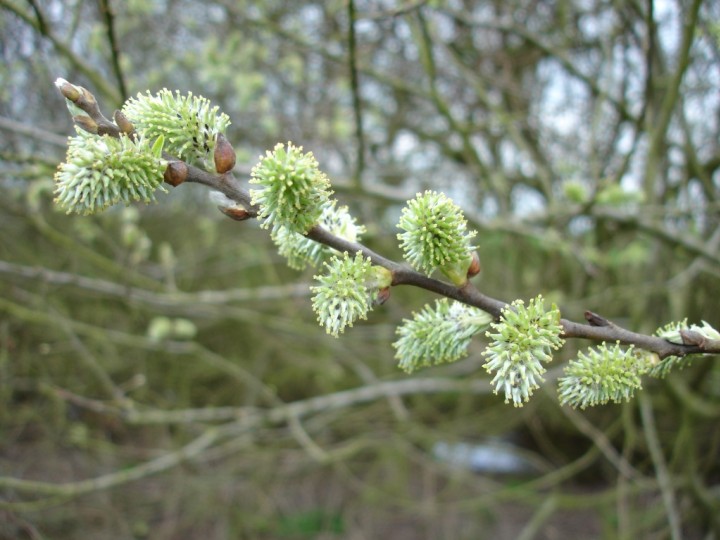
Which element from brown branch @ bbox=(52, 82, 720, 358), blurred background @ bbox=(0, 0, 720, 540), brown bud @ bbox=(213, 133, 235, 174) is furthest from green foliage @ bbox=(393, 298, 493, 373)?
blurred background @ bbox=(0, 0, 720, 540)

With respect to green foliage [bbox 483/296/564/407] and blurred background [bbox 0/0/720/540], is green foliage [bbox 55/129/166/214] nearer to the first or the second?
green foliage [bbox 483/296/564/407]

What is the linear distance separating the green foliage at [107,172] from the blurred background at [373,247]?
126 cm

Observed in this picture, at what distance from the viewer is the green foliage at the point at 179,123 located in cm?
97

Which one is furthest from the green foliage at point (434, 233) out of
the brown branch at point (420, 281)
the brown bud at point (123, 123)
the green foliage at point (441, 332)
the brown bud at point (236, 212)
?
the brown bud at point (123, 123)

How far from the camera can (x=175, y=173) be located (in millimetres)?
939

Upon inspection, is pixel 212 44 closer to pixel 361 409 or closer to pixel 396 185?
pixel 396 185

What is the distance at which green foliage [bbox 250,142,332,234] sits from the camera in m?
0.91

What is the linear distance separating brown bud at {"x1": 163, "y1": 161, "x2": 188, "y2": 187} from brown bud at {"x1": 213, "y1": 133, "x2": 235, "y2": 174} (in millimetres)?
55

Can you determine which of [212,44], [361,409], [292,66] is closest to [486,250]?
[361,409]

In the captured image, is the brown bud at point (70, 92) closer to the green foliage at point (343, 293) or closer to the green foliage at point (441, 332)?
the green foliage at point (343, 293)

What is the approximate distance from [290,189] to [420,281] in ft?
0.92

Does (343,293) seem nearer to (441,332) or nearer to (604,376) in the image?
(441,332)

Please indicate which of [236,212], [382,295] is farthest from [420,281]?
[236,212]

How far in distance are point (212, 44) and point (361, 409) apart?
278 centimetres
